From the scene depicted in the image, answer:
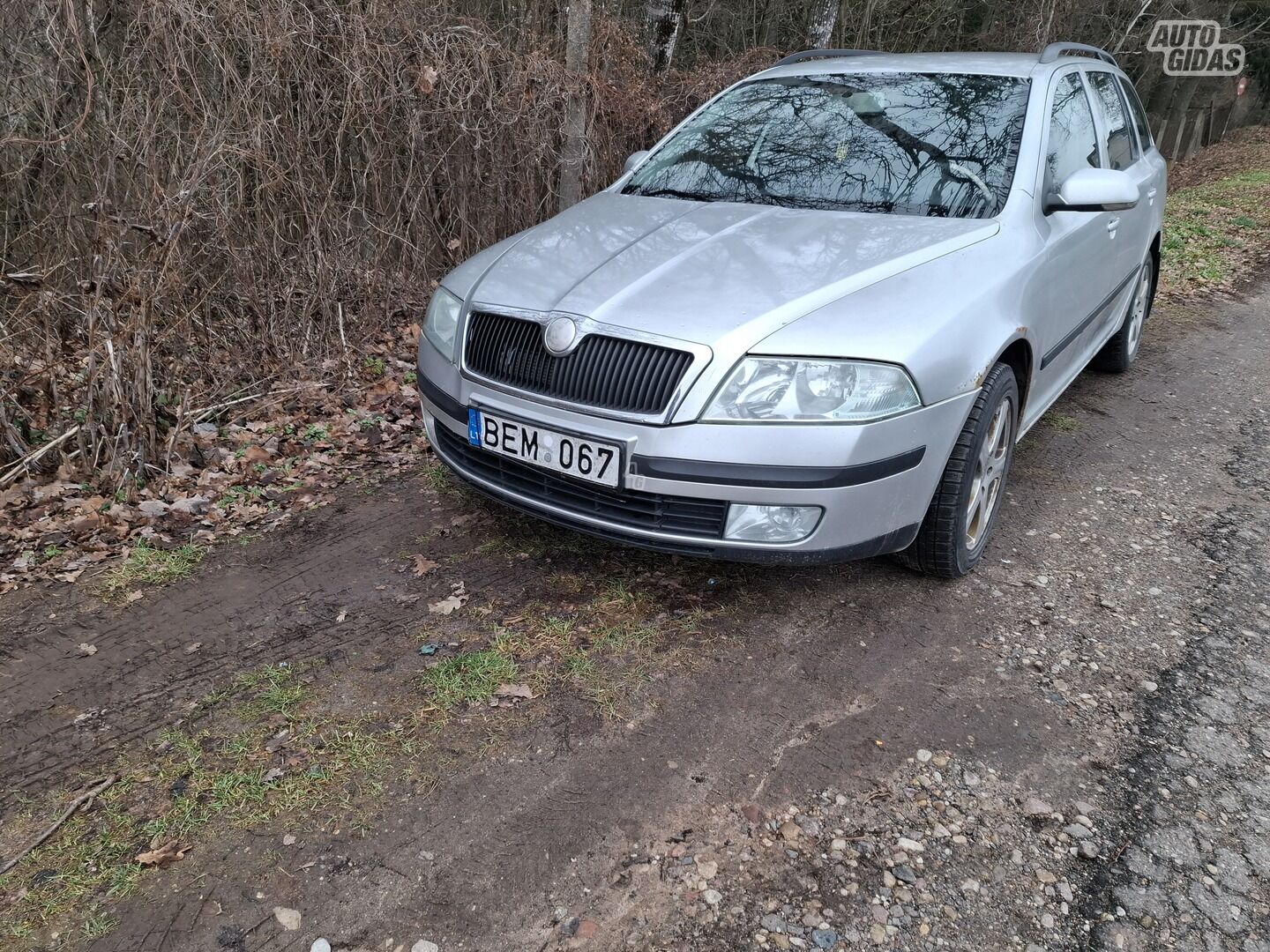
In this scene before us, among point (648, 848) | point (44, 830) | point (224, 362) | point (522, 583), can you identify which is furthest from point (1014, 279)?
point (224, 362)

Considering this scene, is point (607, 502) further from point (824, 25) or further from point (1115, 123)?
point (824, 25)

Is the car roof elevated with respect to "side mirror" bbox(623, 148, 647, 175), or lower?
elevated

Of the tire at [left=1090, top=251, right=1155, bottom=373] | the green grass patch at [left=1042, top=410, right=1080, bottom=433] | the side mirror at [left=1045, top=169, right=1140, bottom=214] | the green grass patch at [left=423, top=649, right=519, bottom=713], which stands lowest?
the green grass patch at [left=423, top=649, right=519, bottom=713]

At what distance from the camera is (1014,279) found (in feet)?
10.1

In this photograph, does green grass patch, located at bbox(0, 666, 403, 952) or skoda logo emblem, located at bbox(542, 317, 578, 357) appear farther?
skoda logo emblem, located at bbox(542, 317, 578, 357)

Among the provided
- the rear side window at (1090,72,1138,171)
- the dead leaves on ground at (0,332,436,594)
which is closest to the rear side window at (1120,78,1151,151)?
the rear side window at (1090,72,1138,171)

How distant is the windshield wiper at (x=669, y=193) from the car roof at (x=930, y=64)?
102 cm

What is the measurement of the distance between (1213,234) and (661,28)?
6763mm

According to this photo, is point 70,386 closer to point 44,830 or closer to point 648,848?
point 44,830

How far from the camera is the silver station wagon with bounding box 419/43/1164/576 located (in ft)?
8.39

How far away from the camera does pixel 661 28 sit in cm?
852

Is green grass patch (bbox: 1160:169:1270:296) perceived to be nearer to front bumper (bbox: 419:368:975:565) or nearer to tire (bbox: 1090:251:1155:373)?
tire (bbox: 1090:251:1155:373)

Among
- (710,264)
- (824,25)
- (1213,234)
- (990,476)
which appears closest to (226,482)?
(710,264)

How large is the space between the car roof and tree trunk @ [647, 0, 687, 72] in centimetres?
457
